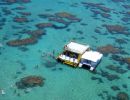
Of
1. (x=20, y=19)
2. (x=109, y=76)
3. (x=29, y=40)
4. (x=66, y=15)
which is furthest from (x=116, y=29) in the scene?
(x=20, y=19)

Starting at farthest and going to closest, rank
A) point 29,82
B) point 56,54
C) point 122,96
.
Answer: point 56,54 → point 29,82 → point 122,96

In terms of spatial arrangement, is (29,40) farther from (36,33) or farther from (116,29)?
(116,29)

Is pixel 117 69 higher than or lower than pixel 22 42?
lower

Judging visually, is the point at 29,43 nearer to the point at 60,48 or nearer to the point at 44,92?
the point at 60,48

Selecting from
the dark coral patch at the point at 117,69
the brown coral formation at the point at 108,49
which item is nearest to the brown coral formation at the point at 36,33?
the brown coral formation at the point at 108,49

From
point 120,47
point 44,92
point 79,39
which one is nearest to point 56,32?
point 79,39

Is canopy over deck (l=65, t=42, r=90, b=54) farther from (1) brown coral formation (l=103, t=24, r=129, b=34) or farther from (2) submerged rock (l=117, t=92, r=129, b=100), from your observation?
(1) brown coral formation (l=103, t=24, r=129, b=34)

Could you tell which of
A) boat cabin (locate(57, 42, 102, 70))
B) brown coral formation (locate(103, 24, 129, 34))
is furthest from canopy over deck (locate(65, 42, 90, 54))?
brown coral formation (locate(103, 24, 129, 34))
